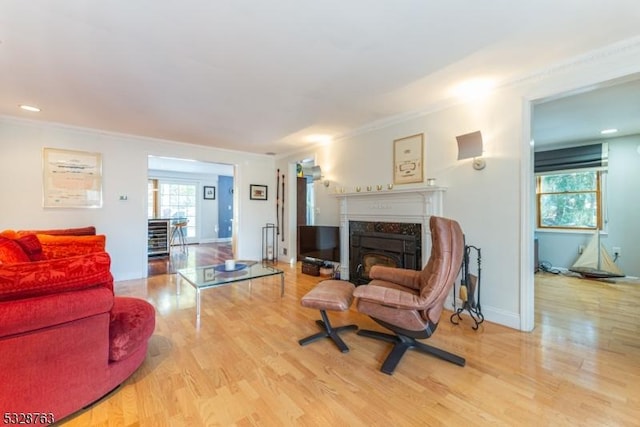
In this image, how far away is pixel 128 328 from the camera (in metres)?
1.72

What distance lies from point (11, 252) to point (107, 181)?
9.09ft

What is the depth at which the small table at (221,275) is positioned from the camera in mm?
2933

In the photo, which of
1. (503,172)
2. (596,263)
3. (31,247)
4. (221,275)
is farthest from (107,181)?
(596,263)

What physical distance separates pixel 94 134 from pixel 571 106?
6.44 metres

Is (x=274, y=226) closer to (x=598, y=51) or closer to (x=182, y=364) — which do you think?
(x=182, y=364)

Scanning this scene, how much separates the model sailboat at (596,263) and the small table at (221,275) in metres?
4.87

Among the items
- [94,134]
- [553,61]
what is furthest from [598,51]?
[94,134]

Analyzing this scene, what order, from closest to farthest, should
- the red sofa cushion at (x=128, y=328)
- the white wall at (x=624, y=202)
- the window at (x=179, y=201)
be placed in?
the red sofa cushion at (x=128, y=328) < the white wall at (x=624, y=202) < the window at (x=179, y=201)

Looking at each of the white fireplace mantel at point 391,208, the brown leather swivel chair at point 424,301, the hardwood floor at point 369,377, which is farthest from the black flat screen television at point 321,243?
the brown leather swivel chair at point 424,301

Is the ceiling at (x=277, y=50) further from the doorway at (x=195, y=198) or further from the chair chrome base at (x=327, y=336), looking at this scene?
the doorway at (x=195, y=198)

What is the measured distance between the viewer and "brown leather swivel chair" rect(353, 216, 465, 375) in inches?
73.8

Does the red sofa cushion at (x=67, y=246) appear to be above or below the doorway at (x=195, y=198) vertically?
below

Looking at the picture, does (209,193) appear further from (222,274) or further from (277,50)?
(277,50)

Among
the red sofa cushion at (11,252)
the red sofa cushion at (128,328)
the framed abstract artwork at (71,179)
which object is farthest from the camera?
the framed abstract artwork at (71,179)
